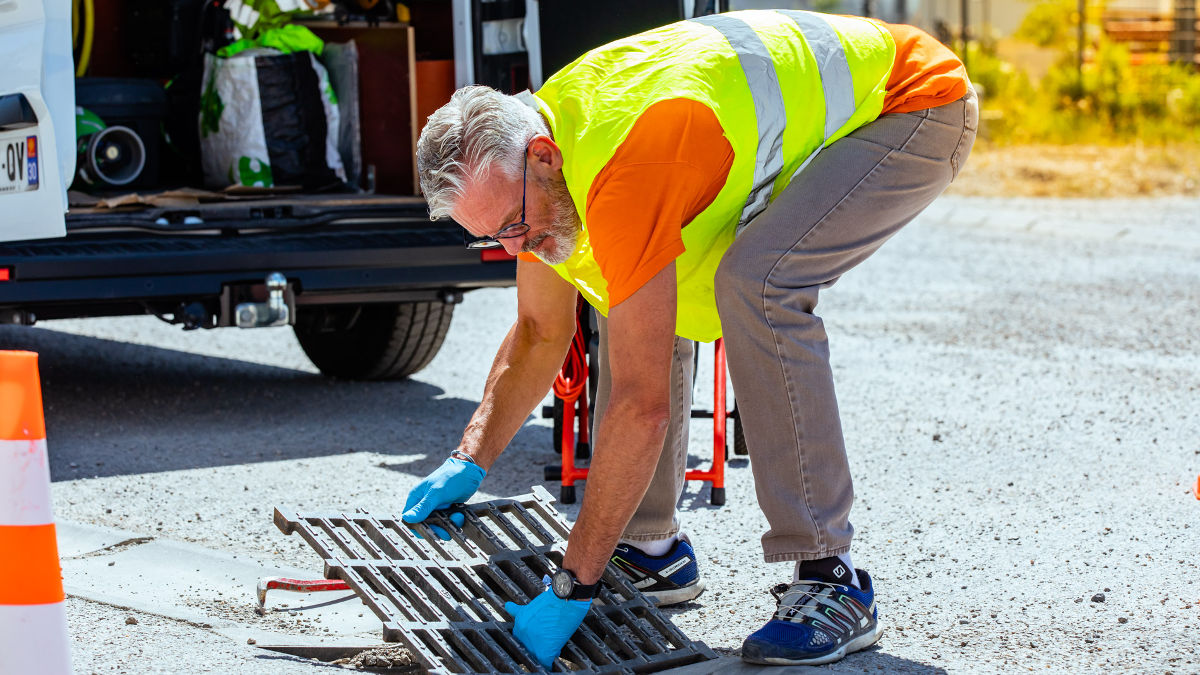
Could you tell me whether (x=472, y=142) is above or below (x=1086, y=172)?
above

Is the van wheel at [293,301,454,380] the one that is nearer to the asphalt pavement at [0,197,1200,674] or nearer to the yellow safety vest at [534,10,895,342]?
the asphalt pavement at [0,197,1200,674]

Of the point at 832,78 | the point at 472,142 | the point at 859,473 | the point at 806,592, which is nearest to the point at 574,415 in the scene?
the point at 859,473

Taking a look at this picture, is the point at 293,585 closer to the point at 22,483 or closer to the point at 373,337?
the point at 22,483

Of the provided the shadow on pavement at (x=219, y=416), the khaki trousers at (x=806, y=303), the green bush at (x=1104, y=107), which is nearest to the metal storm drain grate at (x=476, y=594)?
the khaki trousers at (x=806, y=303)

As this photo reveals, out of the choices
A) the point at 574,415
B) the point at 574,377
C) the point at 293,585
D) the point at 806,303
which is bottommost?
the point at 293,585

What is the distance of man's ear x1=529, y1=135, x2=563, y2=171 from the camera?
2740 mm

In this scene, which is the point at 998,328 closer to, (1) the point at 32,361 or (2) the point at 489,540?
(2) the point at 489,540

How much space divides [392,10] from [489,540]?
3547mm

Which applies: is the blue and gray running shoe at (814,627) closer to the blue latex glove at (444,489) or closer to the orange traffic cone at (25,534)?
the blue latex glove at (444,489)

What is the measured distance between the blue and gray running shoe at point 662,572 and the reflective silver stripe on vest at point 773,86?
35.1 inches

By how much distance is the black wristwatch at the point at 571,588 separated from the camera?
291cm

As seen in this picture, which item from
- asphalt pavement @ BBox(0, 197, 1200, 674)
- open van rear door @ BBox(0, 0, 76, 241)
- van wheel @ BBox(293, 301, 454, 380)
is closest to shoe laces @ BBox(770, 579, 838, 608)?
asphalt pavement @ BBox(0, 197, 1200, 674)

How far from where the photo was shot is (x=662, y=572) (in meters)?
3.50

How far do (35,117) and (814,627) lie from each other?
3155 millimetres
